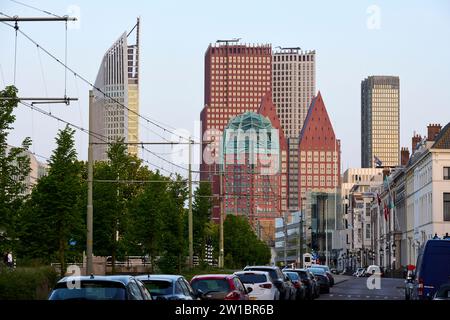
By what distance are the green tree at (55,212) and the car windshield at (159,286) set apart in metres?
29.3

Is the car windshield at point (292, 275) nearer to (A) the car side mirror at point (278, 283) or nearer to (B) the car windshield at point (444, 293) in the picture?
(A) the car side mirror at point (278, 283)

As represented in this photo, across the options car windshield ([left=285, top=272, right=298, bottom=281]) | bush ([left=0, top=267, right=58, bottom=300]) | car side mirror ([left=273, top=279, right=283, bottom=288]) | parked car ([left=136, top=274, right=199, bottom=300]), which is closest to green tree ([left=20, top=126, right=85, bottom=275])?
car windshield ([left=285, top=272, right=298, bottom=281])

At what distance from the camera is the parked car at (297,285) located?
160 ft

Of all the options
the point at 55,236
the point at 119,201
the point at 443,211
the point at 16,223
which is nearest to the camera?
the point at 16,223

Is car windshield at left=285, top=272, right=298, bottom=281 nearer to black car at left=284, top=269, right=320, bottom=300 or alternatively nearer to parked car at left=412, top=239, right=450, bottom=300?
black car at left=284, top=269, right=320, bottom=300

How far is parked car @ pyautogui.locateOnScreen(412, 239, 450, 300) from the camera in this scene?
32.1 metres

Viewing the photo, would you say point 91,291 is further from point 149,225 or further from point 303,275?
point 149,225

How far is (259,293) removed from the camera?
36.7 m

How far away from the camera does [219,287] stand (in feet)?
94.9

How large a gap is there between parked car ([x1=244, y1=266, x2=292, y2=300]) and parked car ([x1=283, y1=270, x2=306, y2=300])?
4.97 metres

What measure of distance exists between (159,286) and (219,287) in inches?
179
